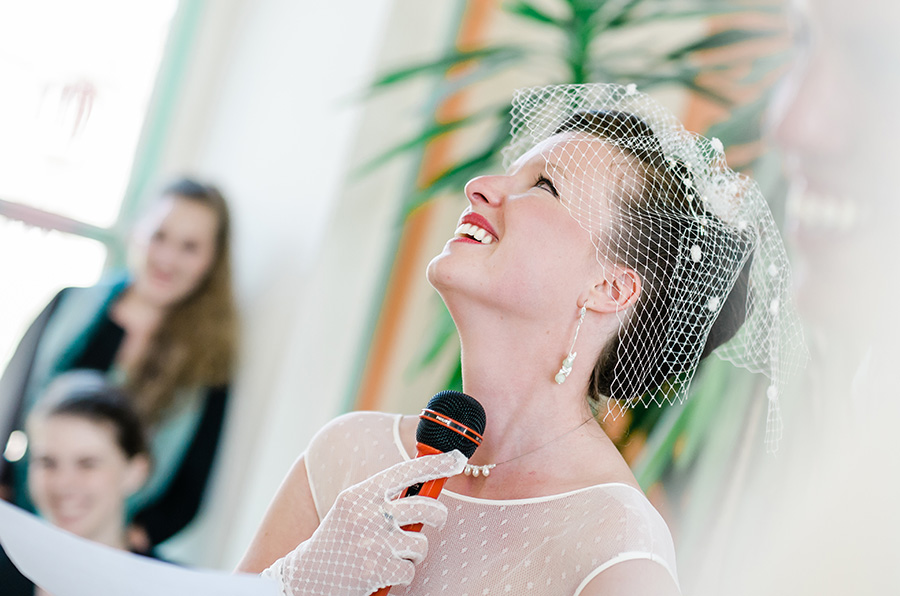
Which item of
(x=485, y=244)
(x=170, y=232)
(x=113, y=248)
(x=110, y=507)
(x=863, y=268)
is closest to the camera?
(x=485, y=244)

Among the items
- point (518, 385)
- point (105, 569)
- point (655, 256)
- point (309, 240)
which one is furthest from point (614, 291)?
point (309, 240)

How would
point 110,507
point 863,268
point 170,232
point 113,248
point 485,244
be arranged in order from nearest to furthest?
1. point 485,244
2. point 863,268
3. point 110,507
4. point 170,232
5. point 113,248

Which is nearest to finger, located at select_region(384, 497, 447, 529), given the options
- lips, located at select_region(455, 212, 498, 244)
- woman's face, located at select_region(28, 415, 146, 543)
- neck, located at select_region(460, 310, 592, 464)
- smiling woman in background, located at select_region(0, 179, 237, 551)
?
neck, located at select_region(460, 310, 592, 464)

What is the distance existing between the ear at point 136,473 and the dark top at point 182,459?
0.09m

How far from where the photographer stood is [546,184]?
1194mm

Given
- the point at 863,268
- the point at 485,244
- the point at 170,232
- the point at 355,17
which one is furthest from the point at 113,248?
the point at 863,268

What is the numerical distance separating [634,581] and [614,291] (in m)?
0.41

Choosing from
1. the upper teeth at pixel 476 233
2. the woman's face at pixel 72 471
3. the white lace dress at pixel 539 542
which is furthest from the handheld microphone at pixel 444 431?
the woman's face at pixel 72 471

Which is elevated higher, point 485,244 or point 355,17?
point 355,17

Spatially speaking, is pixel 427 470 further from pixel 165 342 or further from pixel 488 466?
pixel 165 342

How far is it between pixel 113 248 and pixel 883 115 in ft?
7.76

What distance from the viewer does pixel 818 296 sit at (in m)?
1.66

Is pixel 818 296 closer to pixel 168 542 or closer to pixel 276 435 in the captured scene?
pixel 276 435

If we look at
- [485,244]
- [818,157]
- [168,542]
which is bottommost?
[168,542]
